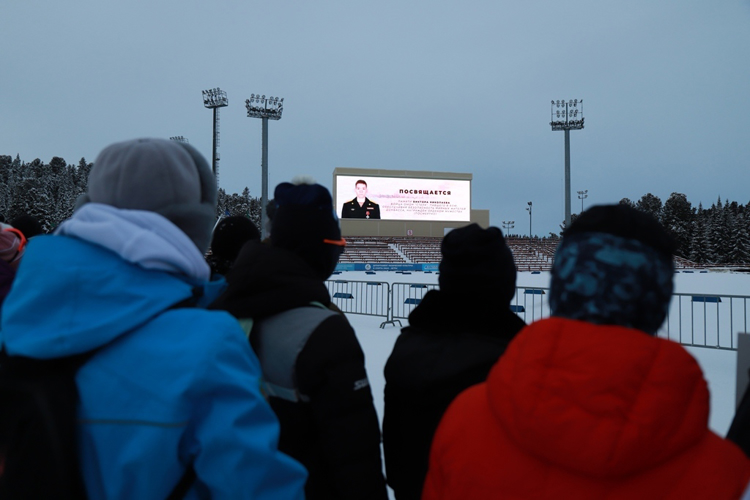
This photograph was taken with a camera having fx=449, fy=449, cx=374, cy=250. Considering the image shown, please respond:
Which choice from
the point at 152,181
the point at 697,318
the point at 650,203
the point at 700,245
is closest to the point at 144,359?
the point at 152,181

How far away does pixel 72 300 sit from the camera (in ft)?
3.33

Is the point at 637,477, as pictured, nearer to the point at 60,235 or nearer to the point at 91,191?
the point at 60,235

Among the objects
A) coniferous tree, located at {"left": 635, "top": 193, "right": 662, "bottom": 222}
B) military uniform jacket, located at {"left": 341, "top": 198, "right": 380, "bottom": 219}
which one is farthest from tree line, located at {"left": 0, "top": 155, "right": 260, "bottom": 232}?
coniferous tree, located at {"left": 635, "top": 193, "right": 662, "bottom": 222}

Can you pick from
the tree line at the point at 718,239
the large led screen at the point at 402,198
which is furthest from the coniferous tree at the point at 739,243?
the large led screen at the point at 402,198

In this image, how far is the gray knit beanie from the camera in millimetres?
1284

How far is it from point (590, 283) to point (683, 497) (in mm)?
483

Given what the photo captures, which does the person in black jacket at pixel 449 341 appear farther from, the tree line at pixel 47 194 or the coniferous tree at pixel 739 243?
the coniferous tree at pixel 739 243

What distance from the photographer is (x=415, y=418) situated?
74.4 inches

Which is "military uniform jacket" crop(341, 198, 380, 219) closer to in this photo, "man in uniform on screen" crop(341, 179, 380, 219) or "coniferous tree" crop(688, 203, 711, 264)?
"man in uniform on screen" crop(341, 179, 380, 219)

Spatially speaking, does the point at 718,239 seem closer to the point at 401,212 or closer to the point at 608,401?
the point at 401,212

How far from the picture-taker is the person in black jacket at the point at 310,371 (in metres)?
1.62

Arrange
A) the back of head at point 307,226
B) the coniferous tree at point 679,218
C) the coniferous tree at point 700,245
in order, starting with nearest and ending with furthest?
the back of head at point 307,226 < the coniferous tree at point 700,245 < the coniferous tree at point 679,218

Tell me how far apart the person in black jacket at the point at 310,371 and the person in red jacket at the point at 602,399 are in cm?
53

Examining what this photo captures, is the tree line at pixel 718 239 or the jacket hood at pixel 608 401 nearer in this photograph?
the jacket hood at pixel 608 401
